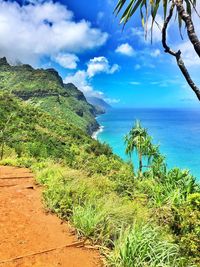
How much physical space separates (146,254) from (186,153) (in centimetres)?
8680

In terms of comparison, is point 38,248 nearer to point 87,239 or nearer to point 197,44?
point 87,239

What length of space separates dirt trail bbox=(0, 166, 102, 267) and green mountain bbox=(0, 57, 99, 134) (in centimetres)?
9478

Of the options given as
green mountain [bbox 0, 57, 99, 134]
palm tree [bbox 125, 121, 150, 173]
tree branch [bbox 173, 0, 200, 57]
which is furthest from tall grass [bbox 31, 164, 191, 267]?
green mountain [bbox 0, 57, 99, 134]

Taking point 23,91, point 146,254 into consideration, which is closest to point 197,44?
point 146,254

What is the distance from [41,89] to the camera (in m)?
118

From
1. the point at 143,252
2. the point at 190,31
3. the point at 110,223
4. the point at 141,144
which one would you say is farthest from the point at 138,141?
the point at 190,31

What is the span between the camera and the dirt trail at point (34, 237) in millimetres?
4516

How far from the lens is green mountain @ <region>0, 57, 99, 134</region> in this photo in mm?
107863

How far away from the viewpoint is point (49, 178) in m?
8.12

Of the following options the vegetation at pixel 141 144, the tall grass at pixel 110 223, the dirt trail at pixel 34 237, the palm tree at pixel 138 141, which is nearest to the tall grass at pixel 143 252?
the tall grass at pixel 110 223

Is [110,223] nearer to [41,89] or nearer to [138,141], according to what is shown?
[138,141]

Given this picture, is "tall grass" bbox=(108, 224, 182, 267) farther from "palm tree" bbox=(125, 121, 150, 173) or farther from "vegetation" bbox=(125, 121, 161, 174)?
"palm tree" bbox=(125, 121, 150, 173)

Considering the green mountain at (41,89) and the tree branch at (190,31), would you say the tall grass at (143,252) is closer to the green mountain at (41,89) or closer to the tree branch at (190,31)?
the tree branch at (190,31)

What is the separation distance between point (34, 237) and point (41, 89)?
377 feet
